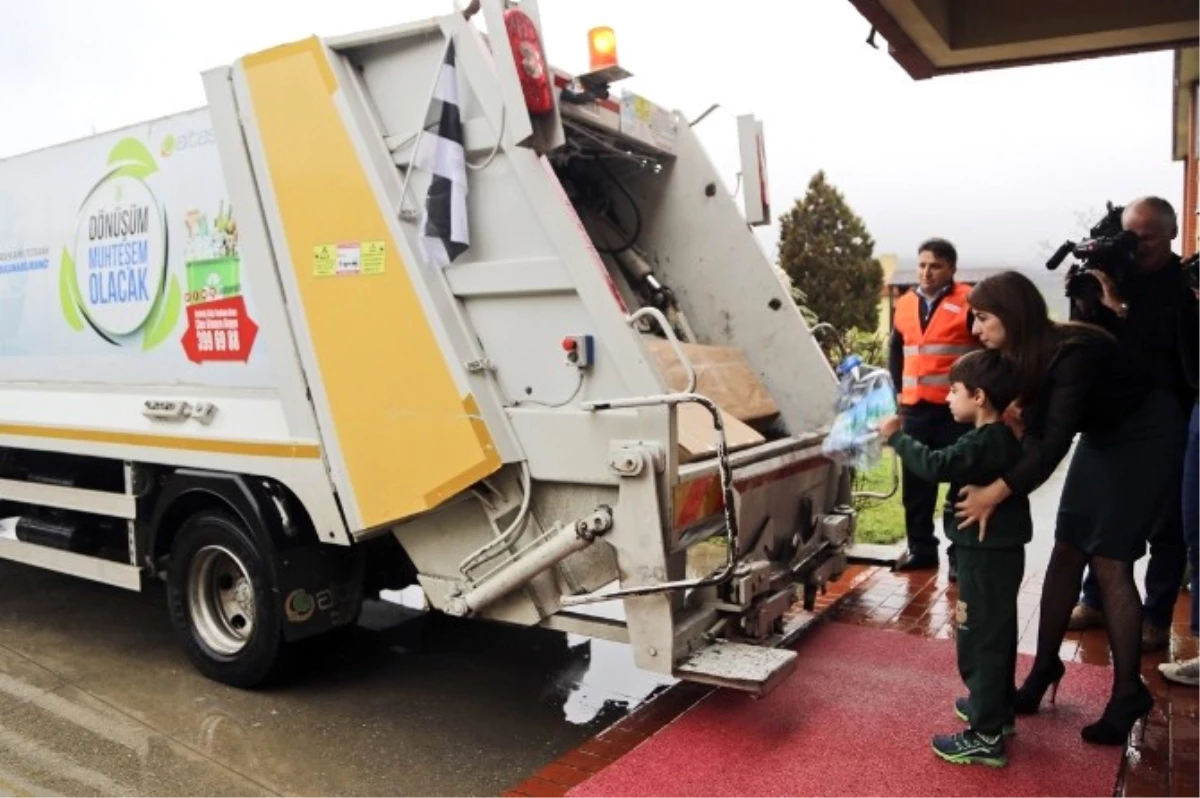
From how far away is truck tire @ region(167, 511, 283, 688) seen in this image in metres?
4.02

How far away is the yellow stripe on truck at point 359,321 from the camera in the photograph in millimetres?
3365

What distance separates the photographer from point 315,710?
406 cm

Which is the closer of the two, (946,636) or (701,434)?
(701,434)

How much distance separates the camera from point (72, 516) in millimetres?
5020

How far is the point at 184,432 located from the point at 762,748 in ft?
9.01

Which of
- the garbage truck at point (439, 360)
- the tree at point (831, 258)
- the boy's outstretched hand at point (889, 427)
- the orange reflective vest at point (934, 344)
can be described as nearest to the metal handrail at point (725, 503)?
the garbage truck at point (439, 360)

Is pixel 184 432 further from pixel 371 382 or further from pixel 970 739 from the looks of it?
pixel 970 739

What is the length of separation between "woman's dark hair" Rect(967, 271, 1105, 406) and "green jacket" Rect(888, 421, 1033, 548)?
0.57 feet

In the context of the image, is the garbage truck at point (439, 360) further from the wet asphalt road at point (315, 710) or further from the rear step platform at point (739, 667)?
the wet asphalt road at point (315, 710)

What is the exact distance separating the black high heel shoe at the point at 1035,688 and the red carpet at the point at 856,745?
0.05 metres

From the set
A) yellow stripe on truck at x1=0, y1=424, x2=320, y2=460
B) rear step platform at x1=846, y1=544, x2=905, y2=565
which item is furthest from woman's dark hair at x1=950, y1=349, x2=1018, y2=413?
rear step platform at x1=846, y1=544, x2=905, y2=565

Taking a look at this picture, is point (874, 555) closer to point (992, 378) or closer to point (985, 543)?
point (985, 543)

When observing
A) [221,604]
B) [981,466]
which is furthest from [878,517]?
[221,604]

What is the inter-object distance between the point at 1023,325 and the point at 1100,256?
1.50 feet
